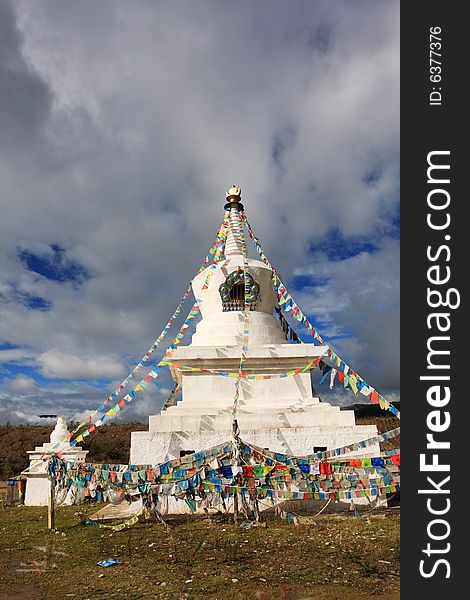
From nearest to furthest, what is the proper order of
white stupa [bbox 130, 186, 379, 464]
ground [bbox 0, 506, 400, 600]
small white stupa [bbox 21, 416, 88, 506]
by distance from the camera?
ground [bbox 0, 506, 400, 600], white stupa [bbox 130, 186, 379, 464], small white stupa [bbox 21, 416, 88, 506]

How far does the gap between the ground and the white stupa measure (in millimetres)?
1541

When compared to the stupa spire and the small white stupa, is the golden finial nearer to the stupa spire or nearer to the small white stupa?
the stupa spire

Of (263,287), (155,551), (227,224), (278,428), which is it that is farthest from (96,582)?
(227,224)

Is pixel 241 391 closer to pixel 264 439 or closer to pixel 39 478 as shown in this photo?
pixel 264 439

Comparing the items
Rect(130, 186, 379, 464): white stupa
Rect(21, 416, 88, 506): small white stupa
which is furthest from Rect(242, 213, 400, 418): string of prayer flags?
Rect(21, 416, 88, 506): small white stupa

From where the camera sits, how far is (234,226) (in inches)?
558

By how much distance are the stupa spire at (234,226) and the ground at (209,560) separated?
7.84 m

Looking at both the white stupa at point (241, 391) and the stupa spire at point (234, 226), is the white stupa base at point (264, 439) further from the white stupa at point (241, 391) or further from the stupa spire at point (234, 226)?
the stupa spire at point (234, 226)

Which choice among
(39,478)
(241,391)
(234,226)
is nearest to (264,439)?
(241,391)

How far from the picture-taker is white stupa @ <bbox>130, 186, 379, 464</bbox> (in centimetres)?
914

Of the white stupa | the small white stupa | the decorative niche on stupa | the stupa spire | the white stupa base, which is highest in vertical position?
the stupa spire

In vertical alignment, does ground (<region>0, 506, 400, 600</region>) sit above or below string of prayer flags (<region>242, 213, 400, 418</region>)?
below

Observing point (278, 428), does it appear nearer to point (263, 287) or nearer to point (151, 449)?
point (151, 449)

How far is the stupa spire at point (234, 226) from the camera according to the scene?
13.8 metres
